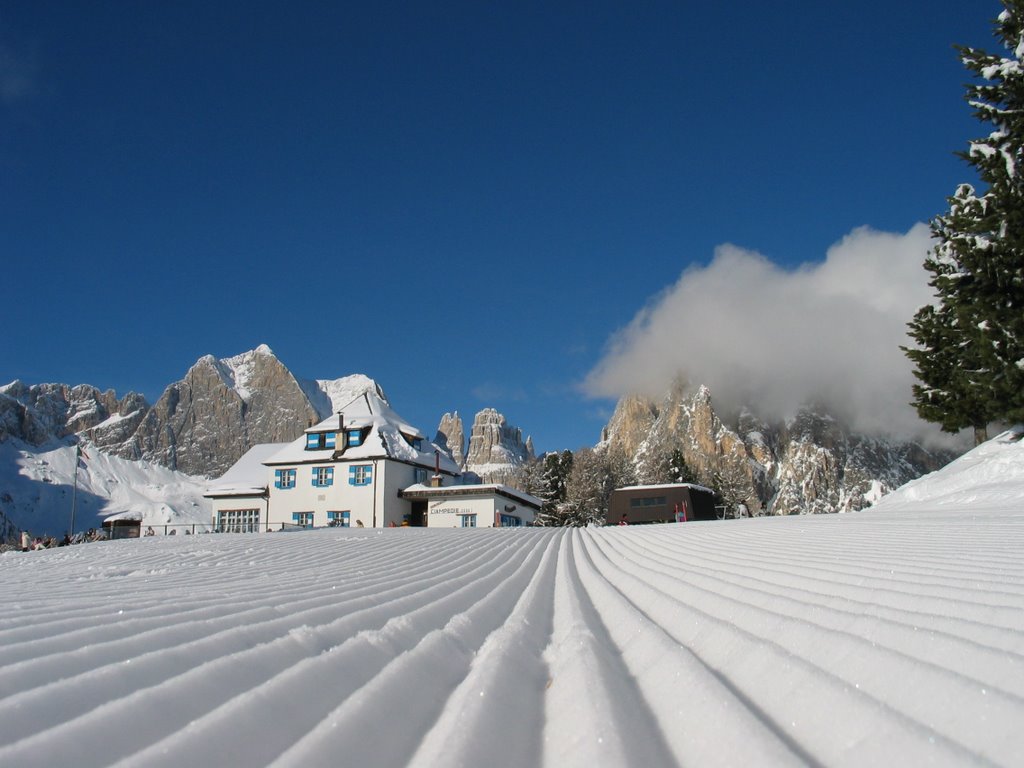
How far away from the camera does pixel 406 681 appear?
7.93ft

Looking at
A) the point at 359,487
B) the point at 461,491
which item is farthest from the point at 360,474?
the point at 461,491

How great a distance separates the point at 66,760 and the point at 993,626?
2.88 meters

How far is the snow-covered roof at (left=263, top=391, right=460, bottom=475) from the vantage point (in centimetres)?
4375

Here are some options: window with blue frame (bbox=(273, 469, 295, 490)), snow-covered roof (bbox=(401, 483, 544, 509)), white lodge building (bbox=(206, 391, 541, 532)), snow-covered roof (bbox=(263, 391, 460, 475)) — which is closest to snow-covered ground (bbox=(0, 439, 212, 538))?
white lodge building (bbox=(206, 391, 541, 532))

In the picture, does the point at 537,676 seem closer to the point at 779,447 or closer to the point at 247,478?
the point at 247,478

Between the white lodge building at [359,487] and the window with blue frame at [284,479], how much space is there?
0.07 meters

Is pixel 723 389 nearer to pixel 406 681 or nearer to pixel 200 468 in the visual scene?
pixel 200 468

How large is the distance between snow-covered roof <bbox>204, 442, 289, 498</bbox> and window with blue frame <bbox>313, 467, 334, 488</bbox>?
369 centimetres

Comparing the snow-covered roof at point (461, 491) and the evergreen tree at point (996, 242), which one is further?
the snow-covered roof at point (461, 491)

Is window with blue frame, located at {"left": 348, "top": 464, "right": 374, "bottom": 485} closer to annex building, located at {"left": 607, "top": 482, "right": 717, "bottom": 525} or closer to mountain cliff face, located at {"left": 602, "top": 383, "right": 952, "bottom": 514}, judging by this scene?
annex building, located at {"left": 607, "top": 482, "right": 717, "bottom": 525}

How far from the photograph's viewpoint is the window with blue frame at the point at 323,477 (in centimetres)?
4422

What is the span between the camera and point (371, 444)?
44.0 meters

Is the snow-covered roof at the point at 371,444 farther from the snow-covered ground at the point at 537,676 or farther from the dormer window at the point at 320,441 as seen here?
the snow-covered ground at the point at 537,676


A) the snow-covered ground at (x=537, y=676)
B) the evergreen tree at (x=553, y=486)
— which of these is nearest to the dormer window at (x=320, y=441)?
the evergreen tree at (x=553, y=486)
